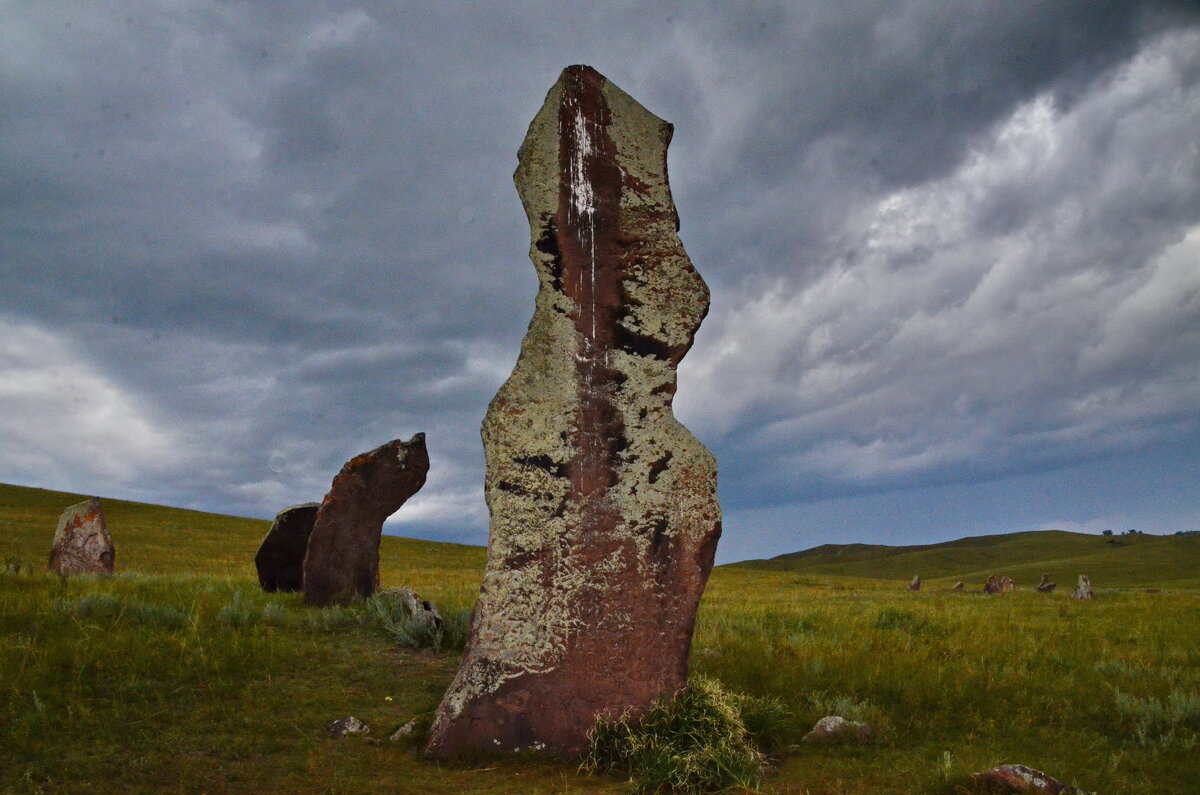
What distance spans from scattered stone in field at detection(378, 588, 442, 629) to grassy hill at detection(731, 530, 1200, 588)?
4664 cm

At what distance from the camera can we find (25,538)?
117 ft

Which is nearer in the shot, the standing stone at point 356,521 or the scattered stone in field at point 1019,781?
the scattered stone in field at point 1019,781

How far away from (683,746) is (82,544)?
17.3 m

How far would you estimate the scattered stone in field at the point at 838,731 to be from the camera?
727 cm

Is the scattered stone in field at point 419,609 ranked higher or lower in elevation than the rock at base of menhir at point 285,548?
lower

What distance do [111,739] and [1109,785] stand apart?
7.64 meters

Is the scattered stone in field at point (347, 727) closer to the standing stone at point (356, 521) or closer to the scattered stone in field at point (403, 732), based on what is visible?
the scattered stone in field at point (403, 732)

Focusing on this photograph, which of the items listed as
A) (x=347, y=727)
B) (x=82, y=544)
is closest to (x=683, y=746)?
(x=347, y=727)

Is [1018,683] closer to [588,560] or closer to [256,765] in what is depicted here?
[588,560]

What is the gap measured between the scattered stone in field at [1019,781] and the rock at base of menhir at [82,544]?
18.7 metres

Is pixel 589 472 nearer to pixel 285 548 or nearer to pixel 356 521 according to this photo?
pixel 356 521

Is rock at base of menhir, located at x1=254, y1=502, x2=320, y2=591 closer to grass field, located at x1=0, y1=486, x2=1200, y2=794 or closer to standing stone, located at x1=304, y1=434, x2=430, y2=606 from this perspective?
grass field, located at x1=0, y1=486, x2=1200, y2=794

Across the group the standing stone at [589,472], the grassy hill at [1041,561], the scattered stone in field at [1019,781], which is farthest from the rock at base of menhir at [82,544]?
the grassy hill at [1041,561]

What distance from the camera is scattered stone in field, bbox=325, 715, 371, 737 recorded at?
7089 mm
